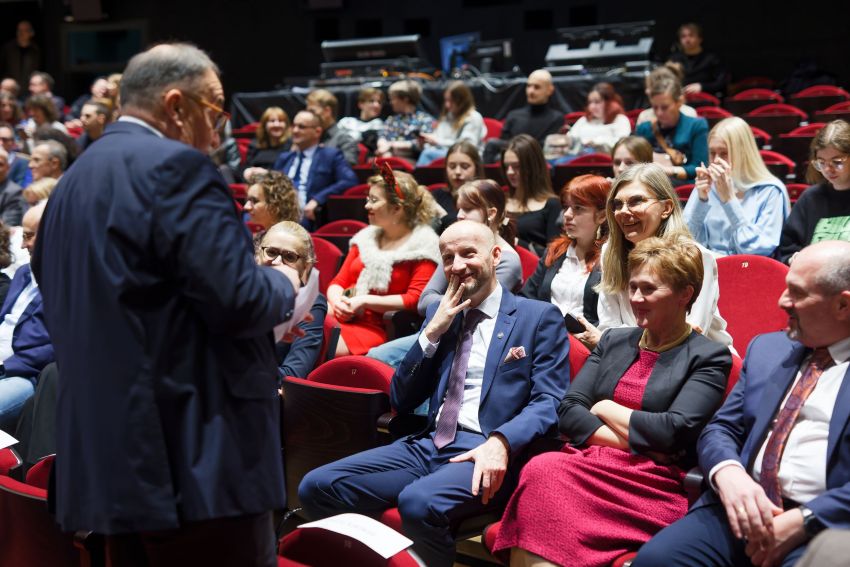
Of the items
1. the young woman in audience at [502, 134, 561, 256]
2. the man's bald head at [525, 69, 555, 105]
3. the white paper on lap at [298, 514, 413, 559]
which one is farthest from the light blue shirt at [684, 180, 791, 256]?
the man's bald head at [525, 69, 555, 105]

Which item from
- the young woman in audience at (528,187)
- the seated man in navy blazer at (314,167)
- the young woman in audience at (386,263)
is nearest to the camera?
the young woman in audience at (386,263)

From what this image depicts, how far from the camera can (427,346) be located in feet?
9.05

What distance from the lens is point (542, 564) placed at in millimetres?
2229

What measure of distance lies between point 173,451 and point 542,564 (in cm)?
106

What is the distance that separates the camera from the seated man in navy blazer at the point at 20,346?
11.4 ft

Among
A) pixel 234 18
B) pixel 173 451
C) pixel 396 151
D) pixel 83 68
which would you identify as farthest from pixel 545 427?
pixel 83 68

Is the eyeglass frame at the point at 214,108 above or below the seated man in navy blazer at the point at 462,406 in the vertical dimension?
above

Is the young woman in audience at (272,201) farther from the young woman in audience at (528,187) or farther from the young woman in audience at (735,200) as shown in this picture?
the young woman in audience at (735,200)

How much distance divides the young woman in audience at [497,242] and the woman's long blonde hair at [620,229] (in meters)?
0.55

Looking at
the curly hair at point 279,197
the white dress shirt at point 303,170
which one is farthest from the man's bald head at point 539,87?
the curly hair at point 279,197

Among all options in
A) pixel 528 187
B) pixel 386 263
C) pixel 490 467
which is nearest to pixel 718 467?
pixel 490 467

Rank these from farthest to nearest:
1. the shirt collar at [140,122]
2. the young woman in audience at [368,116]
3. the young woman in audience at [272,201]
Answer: the young woman in audience at [368,116] < the young woman in audience at [272,201] < the shirt collar at [140,122]

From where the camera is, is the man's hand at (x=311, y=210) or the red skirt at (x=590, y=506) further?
the man's hand at (x=311, y=210)

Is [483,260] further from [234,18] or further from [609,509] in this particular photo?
[234,18]
